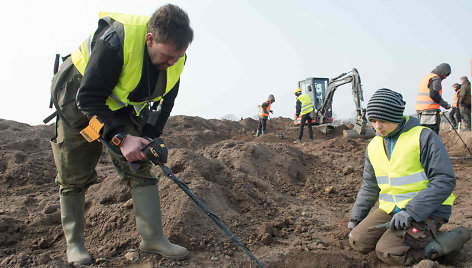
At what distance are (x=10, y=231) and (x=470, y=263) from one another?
3672 millimetres

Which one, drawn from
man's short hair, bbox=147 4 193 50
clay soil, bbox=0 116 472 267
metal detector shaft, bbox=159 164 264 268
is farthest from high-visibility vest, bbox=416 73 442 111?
man's short hair, bbox=147 4 193 50

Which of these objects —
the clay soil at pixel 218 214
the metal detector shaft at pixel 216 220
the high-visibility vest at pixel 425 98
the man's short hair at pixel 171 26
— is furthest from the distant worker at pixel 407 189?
the high-visibility vest at pixel 425 98

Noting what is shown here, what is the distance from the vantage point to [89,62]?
210 centimetres

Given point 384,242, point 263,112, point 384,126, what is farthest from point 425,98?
point 263,112

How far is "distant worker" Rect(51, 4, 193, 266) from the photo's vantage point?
2057mm

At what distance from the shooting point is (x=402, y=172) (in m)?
2.52

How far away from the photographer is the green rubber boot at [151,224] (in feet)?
8.12

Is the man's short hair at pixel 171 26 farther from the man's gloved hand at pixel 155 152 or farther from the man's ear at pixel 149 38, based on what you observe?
the man's gloved hand at pixel 155 152

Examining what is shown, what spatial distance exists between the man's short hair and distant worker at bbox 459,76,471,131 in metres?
10.6

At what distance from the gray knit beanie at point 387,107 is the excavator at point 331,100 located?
897cm

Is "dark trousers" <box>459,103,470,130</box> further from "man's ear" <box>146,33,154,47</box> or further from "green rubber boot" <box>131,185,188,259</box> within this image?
"man's ear" <box>146,33,154,47</box>

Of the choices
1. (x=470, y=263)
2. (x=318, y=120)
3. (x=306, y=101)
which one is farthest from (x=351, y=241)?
(x=318, y=120)

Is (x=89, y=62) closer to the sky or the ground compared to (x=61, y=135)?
closer to the sky

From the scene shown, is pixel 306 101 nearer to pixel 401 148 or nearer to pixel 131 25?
pixel 401 148
